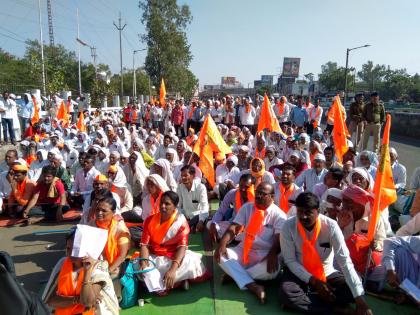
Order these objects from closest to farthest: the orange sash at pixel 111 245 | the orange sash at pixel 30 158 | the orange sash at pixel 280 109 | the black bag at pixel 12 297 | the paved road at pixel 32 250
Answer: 1. the black bag at pixel 12 297
2. the orange sash at pixel 111 245
3. the paved road at pixel 32 250
4. the orange sash at pixel 30 158
5. the orange sash at pixel 280 109

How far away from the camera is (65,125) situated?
13.0 m

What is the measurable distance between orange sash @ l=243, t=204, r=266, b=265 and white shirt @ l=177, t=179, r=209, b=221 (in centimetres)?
150

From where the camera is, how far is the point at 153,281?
3.49 metres

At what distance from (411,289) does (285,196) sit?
2011 mm

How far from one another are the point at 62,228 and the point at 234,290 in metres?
3.14

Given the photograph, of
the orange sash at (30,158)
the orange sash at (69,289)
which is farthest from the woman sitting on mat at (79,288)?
the orange sash at (30,158)

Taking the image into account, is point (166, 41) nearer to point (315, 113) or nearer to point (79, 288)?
point (315, 113)

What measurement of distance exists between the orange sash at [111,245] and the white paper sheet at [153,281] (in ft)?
1.12

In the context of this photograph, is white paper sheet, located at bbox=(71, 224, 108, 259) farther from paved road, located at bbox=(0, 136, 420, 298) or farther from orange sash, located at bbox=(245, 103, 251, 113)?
orange sash, located at bbox=(245, 103, 251, 113)

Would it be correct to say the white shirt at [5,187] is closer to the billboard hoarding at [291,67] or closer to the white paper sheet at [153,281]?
the white paper sheet at [153,281]

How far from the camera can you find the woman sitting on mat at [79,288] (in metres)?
2.71

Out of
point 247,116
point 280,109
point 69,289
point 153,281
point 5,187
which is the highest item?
point 280,109

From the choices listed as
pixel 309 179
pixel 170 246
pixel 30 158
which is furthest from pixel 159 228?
pixel 30 158

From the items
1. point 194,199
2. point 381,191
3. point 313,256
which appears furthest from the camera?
point 194,199
